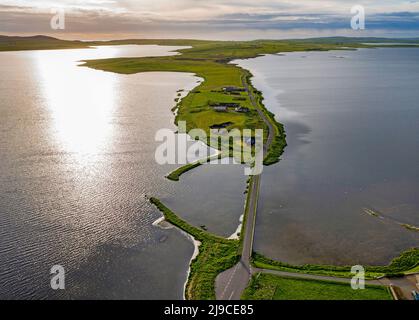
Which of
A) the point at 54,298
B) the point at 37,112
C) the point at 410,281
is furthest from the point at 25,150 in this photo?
the point at 410,281

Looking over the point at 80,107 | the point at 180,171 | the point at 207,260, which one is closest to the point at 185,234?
the point at 207,260

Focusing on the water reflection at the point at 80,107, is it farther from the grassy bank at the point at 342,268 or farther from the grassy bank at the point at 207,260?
the grassy bank at the point at 342,268

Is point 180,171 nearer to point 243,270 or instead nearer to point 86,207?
point 86,207

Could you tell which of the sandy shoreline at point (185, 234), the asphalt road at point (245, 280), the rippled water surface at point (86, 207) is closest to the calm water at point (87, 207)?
the rippled water surface at point (86, 207)

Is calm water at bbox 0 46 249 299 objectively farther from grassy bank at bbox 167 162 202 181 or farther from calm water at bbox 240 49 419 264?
calm water at bbox 240 49 419 264

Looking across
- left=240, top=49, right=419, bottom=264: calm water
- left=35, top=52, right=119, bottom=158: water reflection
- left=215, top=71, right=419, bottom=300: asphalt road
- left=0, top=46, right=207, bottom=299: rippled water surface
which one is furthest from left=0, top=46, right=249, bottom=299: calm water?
left=240, top=49, right=419, bottom=264: calm water
